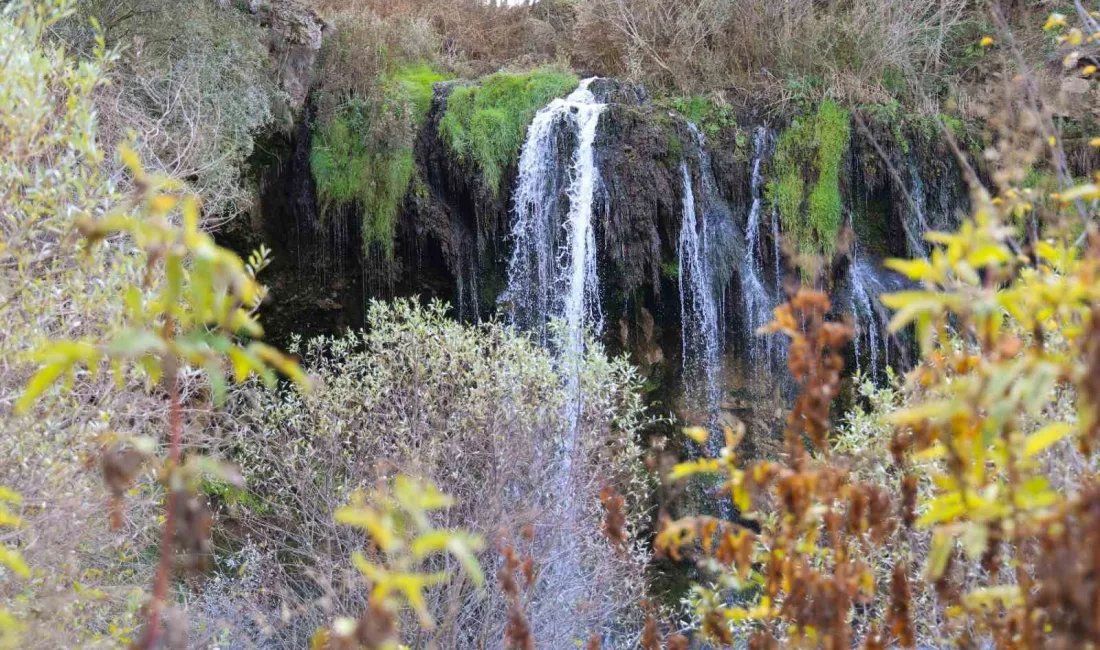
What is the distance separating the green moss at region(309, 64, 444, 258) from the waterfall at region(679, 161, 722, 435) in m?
3.20

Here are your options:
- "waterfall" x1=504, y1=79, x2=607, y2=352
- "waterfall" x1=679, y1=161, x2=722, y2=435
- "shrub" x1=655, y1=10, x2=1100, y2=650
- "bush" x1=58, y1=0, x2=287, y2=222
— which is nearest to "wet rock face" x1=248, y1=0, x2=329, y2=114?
"bush" x1=58, y1=0, x2=287, y2=222

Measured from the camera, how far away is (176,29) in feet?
25.8

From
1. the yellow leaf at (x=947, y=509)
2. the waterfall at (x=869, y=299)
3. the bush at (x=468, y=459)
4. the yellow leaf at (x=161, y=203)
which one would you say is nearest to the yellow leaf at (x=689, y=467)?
the yellow leaf at (x=947, y=509)

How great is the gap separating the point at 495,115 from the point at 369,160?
1536 millimetres

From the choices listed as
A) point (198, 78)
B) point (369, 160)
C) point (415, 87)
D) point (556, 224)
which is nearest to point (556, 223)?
point (556, 224)

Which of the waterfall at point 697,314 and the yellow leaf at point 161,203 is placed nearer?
the yellow leaf at point 161,203

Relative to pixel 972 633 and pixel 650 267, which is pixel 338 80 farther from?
pixel 972 633

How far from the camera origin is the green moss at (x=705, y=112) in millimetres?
9352

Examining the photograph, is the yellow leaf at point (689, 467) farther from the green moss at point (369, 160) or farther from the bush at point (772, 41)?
the bush at point (772, 41)

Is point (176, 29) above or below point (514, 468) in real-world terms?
above

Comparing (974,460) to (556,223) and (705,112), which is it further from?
(705,112)

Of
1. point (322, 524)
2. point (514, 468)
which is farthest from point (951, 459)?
point (322, 524)

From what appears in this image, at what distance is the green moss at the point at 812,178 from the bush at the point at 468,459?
14.1ft

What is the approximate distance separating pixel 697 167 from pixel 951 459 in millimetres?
8179
